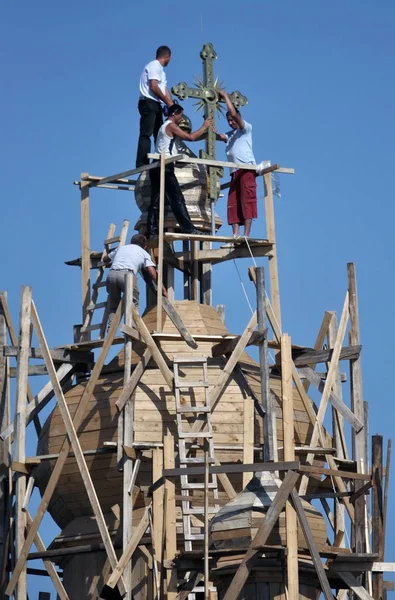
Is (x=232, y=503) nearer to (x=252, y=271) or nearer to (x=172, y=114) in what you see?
(x=252, y=271)

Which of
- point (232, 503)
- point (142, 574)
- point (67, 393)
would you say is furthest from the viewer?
point (67, 393)

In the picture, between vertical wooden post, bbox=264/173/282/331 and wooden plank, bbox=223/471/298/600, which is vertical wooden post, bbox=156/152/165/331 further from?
wooden plank, bbox=223/471/298/600

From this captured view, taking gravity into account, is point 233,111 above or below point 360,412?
above

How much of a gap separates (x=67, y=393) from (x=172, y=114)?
5928 mm

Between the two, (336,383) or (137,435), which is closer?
(137,435)

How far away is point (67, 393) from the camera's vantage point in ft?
140

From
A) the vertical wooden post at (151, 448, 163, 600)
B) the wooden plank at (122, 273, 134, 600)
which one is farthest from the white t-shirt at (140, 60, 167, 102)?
the vertical wooden post at (151, 448, 163, 600)

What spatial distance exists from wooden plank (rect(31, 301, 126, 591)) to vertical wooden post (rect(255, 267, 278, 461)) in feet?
10.1

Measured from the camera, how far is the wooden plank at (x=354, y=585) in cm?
3738

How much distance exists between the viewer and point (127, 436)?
1556 inches

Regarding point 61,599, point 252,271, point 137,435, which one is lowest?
point 61,599

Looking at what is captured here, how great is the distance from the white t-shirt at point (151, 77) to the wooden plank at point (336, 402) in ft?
20.5

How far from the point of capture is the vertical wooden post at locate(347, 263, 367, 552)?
40.8 m

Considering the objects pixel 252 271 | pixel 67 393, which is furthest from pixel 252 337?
pixel 67 393
